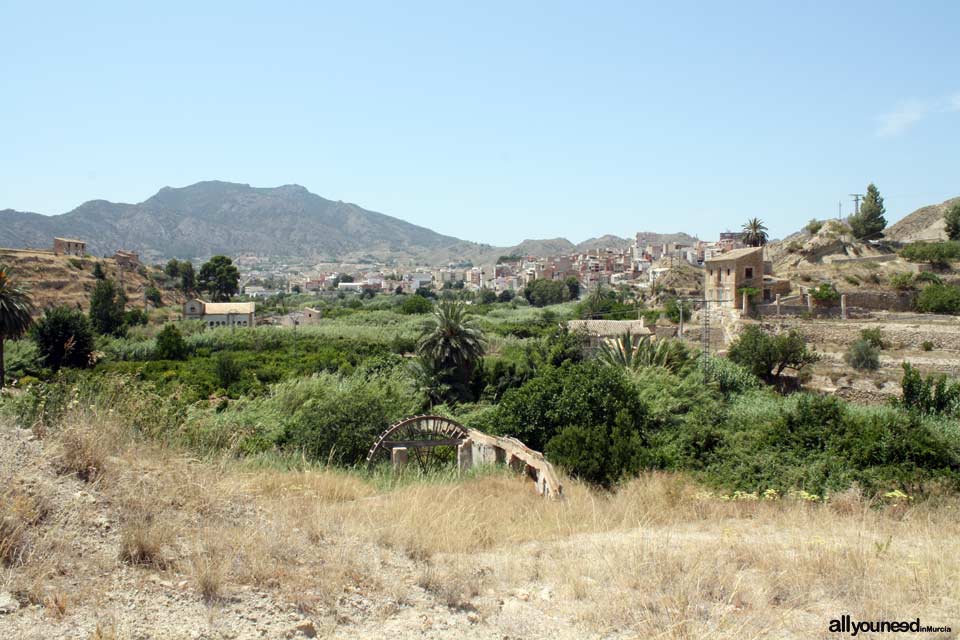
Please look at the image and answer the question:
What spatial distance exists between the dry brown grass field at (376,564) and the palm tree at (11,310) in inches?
1098

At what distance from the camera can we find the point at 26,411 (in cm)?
770

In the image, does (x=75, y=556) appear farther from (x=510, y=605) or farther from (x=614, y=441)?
(x=614, y=441)

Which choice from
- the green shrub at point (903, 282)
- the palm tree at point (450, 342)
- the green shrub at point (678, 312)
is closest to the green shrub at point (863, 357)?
the green shrub at point (903, 282)

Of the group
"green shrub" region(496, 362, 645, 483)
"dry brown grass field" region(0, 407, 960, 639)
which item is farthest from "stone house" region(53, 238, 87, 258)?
"dry brown grass field" region(0, 407, 960, 639)

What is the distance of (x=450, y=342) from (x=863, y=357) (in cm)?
1789

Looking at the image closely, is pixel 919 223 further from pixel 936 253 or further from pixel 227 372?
pixel 227 372

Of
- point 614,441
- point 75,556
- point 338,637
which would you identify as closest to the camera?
point 338,637

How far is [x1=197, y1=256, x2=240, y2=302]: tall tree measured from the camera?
7938 centimetres

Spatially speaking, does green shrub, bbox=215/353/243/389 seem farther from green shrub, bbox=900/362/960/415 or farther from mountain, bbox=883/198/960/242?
mountain, bbox=883/198/960/242

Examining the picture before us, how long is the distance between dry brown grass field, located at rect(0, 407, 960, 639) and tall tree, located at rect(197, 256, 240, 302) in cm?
7821

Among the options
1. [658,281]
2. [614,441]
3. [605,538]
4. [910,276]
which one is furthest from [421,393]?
[658,281]

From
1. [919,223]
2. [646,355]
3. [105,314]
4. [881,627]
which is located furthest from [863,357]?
[105,314]

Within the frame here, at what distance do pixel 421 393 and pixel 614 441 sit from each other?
15080 millimetres

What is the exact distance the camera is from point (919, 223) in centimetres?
6003
